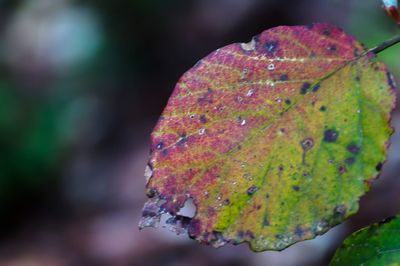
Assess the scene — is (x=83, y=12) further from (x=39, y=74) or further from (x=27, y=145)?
(x=27, y=145)

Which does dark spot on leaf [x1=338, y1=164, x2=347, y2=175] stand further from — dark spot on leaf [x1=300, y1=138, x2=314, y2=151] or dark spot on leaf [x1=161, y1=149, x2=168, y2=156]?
dark spot on leaf [x1=161, y1=149, x2=168, y2=156]

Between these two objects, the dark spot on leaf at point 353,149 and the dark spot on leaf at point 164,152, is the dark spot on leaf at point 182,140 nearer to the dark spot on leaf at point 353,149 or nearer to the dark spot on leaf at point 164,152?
the dark spot on leaf at point 164,152

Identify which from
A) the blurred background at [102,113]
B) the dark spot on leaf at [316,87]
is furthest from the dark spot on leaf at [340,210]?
the blurred background at [102,113]

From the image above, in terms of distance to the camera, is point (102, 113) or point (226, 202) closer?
point (226, 202)

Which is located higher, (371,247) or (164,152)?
(164,152)

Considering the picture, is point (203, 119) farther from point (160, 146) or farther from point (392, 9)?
point (392, 9)

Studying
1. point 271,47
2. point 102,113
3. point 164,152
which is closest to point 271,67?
point 271,47

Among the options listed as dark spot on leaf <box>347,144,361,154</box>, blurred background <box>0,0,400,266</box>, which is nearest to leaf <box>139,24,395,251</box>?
dark spot on leaf <box>347,144,361,154</box>
